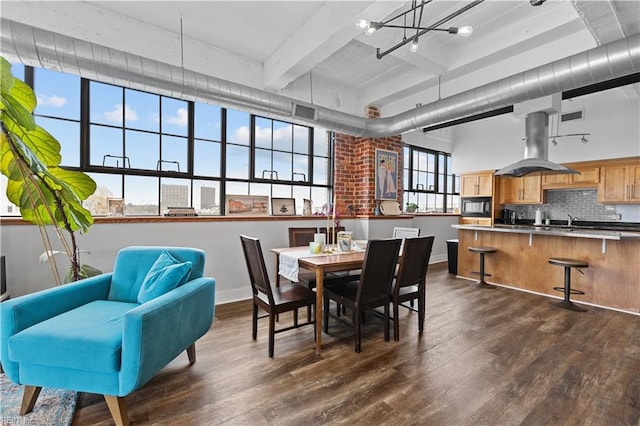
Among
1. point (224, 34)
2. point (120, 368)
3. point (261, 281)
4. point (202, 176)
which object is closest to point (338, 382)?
point (261, 281)

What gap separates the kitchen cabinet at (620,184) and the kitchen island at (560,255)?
4.76 ft

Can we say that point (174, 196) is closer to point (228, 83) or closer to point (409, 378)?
point (228, 83)

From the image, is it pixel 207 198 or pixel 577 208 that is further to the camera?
pixel 577 208

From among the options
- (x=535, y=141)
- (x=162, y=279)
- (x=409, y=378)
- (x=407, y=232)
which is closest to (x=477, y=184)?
(x=535, y=141)

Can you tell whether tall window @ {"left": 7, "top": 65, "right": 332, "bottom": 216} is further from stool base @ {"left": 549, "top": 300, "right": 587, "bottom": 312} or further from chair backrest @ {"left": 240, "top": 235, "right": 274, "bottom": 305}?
stool base @ {"left": 549, "top": 300, "right": 587, "bottom": 312}

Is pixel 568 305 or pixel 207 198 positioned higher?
pixel 207 198

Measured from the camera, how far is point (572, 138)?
5.73m

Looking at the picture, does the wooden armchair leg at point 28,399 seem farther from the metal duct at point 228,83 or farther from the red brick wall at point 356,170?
the red brick wall at point 356,170

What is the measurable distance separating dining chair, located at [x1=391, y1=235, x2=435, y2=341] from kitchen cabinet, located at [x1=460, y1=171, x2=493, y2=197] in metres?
4.56

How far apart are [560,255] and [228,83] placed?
485 centimetres

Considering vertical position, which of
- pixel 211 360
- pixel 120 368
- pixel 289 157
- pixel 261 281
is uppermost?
pixel 289 157

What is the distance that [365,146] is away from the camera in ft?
16.7

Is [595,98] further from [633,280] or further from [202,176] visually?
[202,176]

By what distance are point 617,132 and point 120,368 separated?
24.7ft
